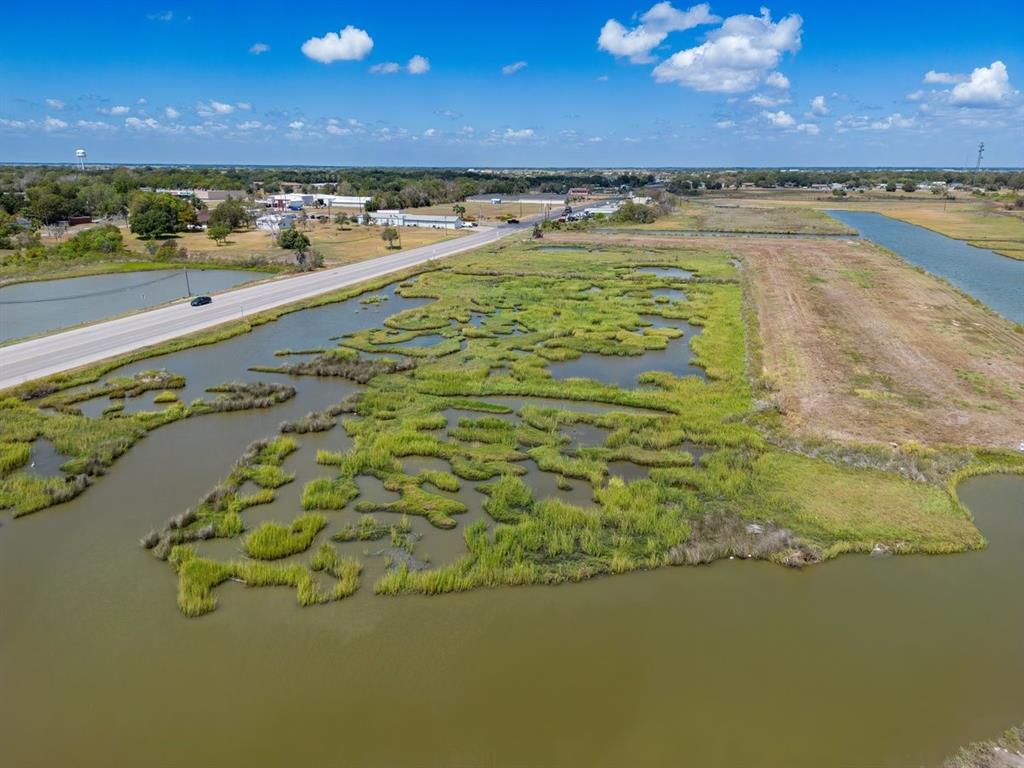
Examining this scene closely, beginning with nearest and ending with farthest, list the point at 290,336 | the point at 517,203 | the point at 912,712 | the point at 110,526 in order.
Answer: the point at 912,712, the point at 110,526, the point at 290,336, the point at 517,203

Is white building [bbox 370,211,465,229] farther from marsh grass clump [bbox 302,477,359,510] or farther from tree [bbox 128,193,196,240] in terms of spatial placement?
marsh grass clump [bbox 302,477,359,510]

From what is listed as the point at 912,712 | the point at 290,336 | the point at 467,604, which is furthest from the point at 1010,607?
the point at 290,336

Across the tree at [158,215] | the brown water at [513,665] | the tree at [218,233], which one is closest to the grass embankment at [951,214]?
the brown water at [513,665]

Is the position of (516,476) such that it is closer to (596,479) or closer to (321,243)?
(596,479)

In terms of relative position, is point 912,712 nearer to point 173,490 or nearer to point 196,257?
point 173,490

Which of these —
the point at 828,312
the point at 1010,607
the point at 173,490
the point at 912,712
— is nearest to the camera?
the point at 912,712

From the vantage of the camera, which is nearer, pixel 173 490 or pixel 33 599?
pixel 33 599

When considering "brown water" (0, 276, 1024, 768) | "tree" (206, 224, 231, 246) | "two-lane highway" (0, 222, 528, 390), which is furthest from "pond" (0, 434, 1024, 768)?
"tree" (206, 224, 231, 246)
